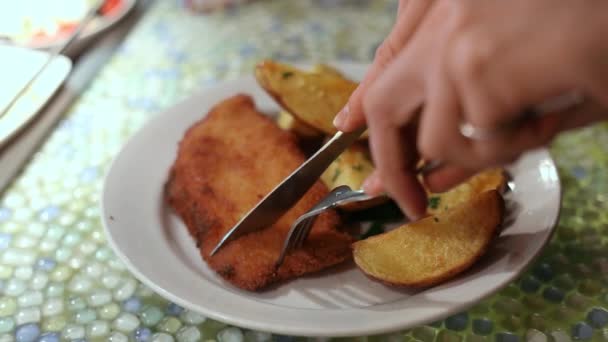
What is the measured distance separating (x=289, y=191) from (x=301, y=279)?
164 millimetres

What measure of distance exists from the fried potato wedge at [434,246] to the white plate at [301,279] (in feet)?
0.10

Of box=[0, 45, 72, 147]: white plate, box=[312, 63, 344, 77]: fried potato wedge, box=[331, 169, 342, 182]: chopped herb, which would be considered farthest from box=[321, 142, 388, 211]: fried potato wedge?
box=[0, 45, 72, 147]: white plate

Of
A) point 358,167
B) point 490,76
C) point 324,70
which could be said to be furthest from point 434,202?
point 490,76

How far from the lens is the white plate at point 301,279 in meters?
0.95

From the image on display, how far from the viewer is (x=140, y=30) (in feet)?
7.32

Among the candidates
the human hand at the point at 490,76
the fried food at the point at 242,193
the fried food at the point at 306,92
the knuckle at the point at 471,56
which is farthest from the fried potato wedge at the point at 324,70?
the knuckle at the point at 471,56

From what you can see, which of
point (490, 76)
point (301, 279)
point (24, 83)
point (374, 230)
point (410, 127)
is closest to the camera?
point (490, 76)

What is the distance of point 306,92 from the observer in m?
1.37

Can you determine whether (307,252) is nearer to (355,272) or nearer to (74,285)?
(355,272)

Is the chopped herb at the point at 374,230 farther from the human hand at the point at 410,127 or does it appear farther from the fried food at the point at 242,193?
the human hand at the point at 410,127

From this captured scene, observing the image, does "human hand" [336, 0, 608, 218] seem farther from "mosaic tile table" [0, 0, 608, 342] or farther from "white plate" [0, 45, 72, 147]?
"white plate" [0, 45, 72, 147]

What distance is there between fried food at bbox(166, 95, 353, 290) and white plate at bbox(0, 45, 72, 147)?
1.56 ft

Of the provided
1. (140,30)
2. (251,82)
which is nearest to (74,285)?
(251,82)

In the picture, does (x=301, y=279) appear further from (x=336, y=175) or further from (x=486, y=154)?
(x=486, y=154)
